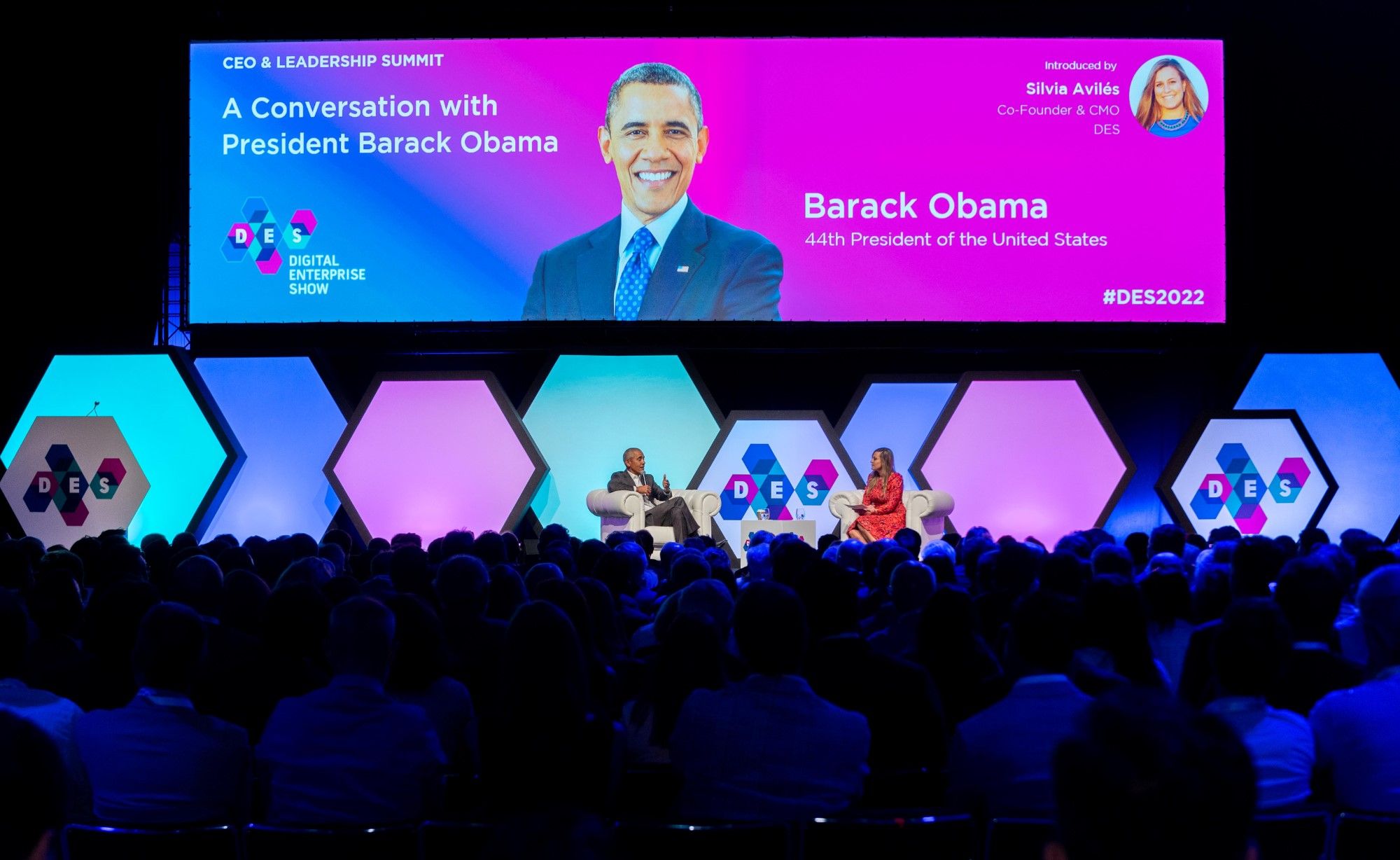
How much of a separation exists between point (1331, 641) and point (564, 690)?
91.4 inches

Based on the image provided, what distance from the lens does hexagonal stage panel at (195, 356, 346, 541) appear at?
1101cm

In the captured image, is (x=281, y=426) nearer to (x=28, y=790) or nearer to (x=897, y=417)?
(x=897, y=417)

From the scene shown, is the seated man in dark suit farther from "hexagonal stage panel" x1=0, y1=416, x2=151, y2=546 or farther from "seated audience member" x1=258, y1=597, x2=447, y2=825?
"seated audience member" x1=258, y1=597, x2=447, y2=825

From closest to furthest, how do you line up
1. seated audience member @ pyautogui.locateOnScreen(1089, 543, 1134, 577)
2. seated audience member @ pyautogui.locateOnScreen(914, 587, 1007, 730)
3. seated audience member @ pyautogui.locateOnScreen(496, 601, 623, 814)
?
→ seated audience member @ pyautogui.locateOnScreen(496, 601, 623, 814), seated audience member @ pyautogui.locateOnScreen(914, 587, 1007, 730), seated audience member @ pyautogui.locateOnScreen(1089, 543, 1134, 577)

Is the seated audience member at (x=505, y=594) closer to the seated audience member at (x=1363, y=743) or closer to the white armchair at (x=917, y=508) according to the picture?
→ the seated audience member at (x=1363, y=743)

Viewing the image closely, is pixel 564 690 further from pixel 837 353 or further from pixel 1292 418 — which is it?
pixel 1292 418

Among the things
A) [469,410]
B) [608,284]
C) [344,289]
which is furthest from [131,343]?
[608,284]

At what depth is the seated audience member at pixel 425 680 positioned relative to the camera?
318cm

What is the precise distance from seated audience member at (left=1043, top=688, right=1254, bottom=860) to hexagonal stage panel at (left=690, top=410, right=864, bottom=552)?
944 centimetres

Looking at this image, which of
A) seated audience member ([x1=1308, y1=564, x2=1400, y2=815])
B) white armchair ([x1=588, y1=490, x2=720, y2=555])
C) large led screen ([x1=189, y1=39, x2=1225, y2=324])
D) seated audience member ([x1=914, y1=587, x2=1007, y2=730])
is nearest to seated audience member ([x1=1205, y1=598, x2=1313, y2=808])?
seated audience member ([x1=1308, y1=564, x2=1400, y2=815])

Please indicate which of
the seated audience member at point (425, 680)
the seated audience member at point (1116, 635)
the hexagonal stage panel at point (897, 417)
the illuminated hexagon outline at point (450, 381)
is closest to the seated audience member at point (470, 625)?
the seated audience member at point (425, 680)

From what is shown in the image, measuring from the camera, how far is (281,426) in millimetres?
A: 11070

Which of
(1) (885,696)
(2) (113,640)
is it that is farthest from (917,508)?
(2) (113,640)

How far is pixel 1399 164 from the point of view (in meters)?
11.2
